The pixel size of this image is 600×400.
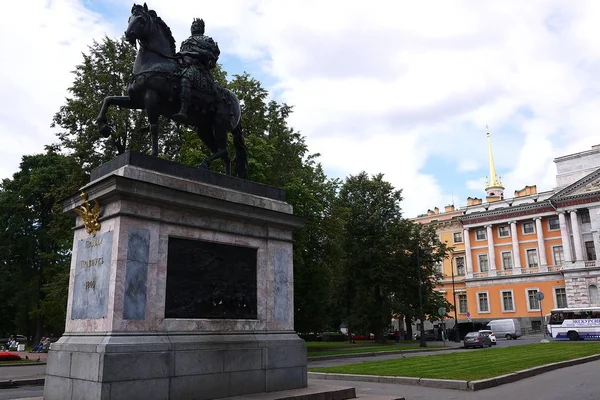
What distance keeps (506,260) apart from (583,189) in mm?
15232

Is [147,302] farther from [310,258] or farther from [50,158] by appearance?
[50,158]

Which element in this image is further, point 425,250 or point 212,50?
point 425,250

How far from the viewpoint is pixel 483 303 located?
76875 mm

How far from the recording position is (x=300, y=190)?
93.6ft

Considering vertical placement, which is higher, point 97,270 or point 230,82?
point 230,82

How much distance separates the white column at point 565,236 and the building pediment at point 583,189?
2.34 meters

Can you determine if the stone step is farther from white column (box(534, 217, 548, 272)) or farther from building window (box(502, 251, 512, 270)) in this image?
building window (box(502, 251, 512, 270))

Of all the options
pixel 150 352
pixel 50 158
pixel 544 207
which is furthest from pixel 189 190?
pixel 544 207

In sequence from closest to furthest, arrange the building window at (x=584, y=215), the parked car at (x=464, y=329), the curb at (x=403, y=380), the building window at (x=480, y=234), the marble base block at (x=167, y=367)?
the marble base block at (x=167, y=367)
the curb at (x=403, y=380)
the parked car at (x=464, y=329)
the building window at (x=584, y=215)
the building window at (x=480, y=234)

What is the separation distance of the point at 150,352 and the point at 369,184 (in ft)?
146

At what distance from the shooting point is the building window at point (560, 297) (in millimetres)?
68875

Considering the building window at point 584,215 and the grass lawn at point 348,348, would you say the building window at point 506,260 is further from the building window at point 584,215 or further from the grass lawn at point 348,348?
the grass lawn at point 348,348

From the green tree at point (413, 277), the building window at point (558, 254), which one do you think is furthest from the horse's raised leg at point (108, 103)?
the building window at point (558, 254)

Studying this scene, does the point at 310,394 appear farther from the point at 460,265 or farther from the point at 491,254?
the point at 460,265
